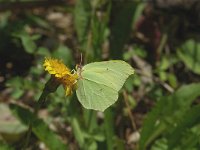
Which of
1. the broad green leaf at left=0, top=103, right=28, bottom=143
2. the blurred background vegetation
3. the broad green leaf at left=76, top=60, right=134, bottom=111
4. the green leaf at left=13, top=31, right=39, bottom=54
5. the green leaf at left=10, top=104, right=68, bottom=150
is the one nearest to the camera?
the broad green leaf at left=76, top=60, right=134, bottom=111

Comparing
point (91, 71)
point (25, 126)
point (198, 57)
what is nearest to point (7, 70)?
point (25, 126)

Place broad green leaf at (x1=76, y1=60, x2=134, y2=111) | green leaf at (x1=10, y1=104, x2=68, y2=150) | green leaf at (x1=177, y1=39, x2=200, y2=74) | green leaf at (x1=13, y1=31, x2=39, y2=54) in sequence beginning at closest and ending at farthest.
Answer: broad green leaf at (x1=76, y1=60, x2=134, y2=111) < green leaf at (x1=10, y1=104, x2=68, y2=150) < green leaf at (x1=13, y1=31, x2=39, y2=54) < green leaf at (x1=177, y1=39, x2=200, y2=74)

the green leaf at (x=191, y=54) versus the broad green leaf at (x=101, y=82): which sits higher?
the broad green leaf at (x=101, y=82)

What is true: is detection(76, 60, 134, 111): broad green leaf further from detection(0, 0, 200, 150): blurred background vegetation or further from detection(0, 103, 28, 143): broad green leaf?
detection(0, 103, 28, 143): broad green leaf

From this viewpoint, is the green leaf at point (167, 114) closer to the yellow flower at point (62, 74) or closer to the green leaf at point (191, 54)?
the green leaf at point (191, 54)

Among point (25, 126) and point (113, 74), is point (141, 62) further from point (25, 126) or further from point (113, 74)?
point (113, 74)

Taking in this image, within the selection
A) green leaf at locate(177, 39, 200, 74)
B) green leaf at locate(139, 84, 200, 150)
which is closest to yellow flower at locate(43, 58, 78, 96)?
green leaf at locate(139, 84, 200, 150)

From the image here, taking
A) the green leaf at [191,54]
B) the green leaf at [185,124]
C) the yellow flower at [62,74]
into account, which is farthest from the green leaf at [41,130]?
the green leaf at [191,54]
